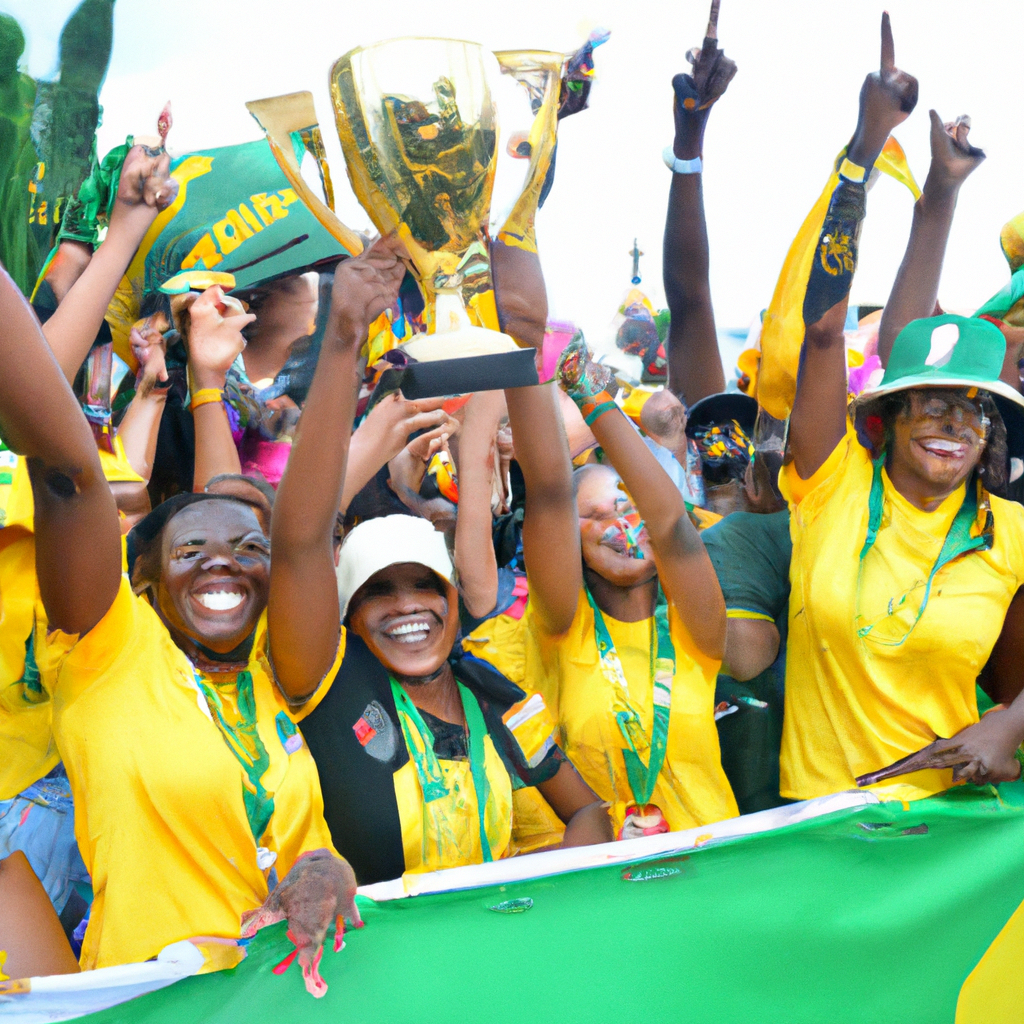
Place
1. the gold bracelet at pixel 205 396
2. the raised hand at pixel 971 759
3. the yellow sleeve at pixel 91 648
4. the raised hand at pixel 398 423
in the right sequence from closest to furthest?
the yellow sleeve at pixel 91 648 → the raised hand at pixel 971 759 → the raised hand at pixel 398 423 → the gold bracelet at pixel 205 396

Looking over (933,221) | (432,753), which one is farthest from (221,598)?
(933,221)

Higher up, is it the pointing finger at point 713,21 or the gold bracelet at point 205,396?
the pointing finger at point 713,21

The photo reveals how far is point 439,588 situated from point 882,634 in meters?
1.00

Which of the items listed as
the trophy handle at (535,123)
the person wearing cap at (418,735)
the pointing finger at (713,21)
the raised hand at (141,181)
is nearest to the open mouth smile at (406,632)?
the person wearing cap at (418,735)

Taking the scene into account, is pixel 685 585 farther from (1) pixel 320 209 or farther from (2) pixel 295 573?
(1) pixel 320 209

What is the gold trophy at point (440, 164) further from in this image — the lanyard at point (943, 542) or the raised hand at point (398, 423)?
the lanyard at point (943, 542)

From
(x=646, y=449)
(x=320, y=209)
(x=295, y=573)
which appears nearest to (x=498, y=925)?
(x=295, y=573)

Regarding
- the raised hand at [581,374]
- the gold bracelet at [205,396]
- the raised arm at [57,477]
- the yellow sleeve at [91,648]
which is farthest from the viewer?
the gold bracelet at [205,396]

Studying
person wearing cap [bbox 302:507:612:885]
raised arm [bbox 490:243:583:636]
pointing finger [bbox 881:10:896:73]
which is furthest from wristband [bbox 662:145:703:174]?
person wearing cap [bbox 302:507:612:885]

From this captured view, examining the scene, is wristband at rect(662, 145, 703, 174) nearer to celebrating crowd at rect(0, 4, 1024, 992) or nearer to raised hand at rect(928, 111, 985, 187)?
celebrating crowd at rect(0, 4, 1024, 992)

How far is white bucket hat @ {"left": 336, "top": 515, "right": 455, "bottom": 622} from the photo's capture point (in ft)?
8.36

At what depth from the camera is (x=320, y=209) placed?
2268 millimetres

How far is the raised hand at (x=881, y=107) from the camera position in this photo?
106 inches

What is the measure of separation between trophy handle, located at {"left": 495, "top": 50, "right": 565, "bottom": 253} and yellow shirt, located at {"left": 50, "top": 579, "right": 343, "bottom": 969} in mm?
993
